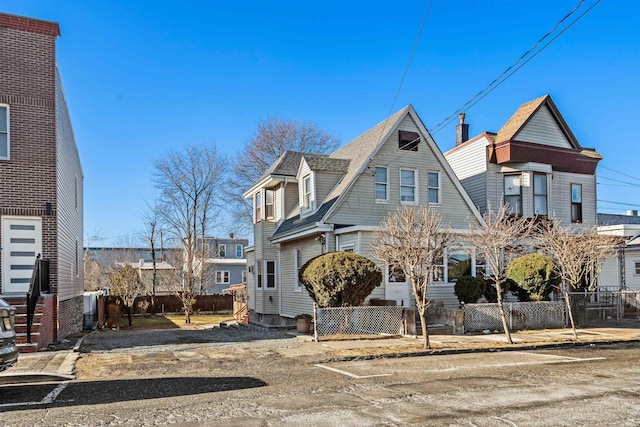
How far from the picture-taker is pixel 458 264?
20.3 m

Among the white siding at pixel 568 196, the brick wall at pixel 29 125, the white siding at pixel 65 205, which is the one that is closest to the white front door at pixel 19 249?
the brick wall at pixel 29 125

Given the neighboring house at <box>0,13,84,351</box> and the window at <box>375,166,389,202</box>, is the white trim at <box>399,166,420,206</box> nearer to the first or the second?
the window at <box>375,166,389,202</box>

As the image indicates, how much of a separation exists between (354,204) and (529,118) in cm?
984

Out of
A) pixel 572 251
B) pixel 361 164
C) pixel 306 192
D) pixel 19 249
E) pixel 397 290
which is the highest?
pixel 361 164

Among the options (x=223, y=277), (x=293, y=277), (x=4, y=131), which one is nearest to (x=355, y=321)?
(x=293, y=277)

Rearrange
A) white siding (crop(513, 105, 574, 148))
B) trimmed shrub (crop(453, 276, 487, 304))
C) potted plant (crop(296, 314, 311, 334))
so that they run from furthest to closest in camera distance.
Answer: white siding (crop(513, 105, 574, 148))
trimmed shrub (crop(453, 276, 487, 304))
potted plant (crop(296, 314, 311, 334))

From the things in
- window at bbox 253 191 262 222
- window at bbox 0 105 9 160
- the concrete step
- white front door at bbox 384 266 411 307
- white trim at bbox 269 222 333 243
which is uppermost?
window at bbox 0 105 9 160

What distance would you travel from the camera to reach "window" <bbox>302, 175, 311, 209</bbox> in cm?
2253

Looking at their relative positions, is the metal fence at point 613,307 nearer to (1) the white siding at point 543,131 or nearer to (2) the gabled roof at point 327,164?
(1) the white siding at point 543,131

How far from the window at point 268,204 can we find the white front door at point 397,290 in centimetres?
862

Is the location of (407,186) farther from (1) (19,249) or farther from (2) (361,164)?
(1) (19,249)

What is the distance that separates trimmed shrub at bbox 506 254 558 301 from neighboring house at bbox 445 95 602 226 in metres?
5.08

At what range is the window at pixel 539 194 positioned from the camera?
24.2 metres

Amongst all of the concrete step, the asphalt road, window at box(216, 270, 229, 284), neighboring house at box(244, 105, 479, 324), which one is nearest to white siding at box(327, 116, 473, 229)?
neighboring house at box(244, 105, 479, 324)
